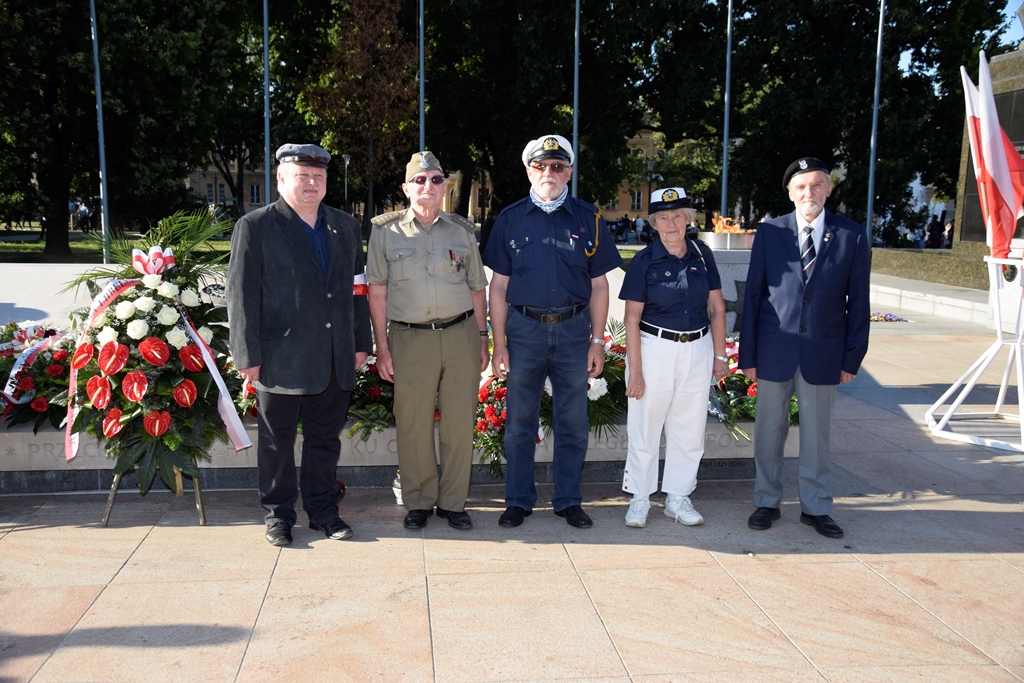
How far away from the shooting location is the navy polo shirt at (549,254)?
4410mm

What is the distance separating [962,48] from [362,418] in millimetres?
29238

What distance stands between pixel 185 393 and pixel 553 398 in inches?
75.8

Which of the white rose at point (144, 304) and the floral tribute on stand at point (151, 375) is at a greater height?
the white rose at point (144, 304)

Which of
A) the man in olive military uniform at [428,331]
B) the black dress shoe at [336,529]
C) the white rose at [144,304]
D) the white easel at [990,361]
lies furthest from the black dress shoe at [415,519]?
the white easel at [990,361]

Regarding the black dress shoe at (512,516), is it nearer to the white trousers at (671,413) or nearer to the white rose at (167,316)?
the white trousers at (671,413)

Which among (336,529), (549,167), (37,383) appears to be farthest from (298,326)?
(37,383)

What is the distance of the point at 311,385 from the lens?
13.9ft

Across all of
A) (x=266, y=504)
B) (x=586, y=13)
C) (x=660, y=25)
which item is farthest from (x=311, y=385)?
(x=660, y=25)

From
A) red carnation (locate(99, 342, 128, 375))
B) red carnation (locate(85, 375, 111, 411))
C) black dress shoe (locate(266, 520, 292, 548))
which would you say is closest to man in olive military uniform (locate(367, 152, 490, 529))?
black dress shoe (locate(266, 520, 292, 548))

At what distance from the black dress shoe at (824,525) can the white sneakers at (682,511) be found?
589 millimetres

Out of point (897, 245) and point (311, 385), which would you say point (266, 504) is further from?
point (897, 245)

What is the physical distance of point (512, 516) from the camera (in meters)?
4.61

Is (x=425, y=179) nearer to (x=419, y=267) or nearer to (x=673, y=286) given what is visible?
(x=419, y=267)

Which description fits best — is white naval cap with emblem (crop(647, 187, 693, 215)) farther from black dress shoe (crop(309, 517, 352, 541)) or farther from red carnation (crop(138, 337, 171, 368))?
red carnation (crop(138, 337, 171, 368))
